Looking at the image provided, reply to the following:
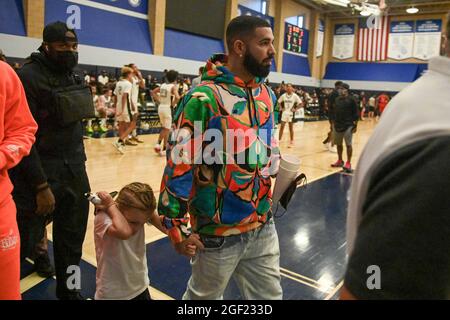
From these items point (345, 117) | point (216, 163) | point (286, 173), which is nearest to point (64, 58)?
point (216, 163)

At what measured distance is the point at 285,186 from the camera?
7.16 ft

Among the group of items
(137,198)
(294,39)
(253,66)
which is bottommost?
(137,198)

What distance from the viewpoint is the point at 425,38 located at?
24.9 metres

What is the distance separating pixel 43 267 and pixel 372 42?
27.7m

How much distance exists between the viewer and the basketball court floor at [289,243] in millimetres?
3102

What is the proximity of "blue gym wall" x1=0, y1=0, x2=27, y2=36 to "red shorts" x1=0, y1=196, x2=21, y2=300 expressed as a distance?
37.8ft

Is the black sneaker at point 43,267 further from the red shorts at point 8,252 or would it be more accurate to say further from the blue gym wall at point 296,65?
the blue gym wall at point 296,65

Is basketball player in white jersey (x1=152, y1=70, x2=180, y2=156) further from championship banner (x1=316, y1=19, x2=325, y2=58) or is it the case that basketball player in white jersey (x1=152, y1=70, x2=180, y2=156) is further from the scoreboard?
championship banner (x1=316, y1=19, x2=325, y2=58)

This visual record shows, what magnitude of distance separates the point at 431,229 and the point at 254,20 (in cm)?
157

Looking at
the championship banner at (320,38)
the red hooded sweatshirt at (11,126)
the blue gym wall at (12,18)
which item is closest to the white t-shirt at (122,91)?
the blue gym wall at (12,18)

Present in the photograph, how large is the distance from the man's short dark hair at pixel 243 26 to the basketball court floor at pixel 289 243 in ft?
2.55

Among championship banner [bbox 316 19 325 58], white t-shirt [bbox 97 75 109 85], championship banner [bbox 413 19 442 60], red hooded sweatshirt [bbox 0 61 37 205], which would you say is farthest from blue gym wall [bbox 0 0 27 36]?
championship banner [bbox 413 19 442 60]

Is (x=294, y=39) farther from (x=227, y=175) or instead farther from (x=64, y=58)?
(x=227, y=175)

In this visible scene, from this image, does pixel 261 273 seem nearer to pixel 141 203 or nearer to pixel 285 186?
pixel 285 186
